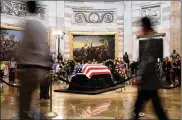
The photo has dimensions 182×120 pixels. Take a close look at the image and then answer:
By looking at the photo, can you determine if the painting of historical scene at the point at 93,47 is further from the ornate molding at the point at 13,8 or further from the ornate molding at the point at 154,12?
the ornate molding at the point at 13,8

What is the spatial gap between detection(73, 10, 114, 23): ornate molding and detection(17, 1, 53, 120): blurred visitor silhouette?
1647 centimetres

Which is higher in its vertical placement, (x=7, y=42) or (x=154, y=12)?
(x=154, y=12)

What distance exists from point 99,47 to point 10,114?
14201 mm

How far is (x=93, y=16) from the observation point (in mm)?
20000

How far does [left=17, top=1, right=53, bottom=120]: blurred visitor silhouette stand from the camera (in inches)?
133

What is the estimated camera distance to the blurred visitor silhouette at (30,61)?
337cm

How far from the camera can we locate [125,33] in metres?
19.4

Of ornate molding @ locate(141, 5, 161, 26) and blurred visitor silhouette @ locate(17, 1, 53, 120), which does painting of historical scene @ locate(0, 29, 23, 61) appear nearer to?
ornate molding @ locate(141, 5, 161, 26)

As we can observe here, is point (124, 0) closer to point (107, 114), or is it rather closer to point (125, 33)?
point (125, 33)

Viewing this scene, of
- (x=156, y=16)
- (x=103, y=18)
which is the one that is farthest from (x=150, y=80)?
(x=103, y=18)

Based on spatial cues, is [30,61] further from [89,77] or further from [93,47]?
[93,47]

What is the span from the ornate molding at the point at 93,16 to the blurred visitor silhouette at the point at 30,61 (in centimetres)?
1647

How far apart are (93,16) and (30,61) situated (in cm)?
1693

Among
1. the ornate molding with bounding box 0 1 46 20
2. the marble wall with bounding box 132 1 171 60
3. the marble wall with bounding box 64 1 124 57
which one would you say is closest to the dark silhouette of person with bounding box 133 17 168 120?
the ornate molding with bounding box 0 1 46 20
